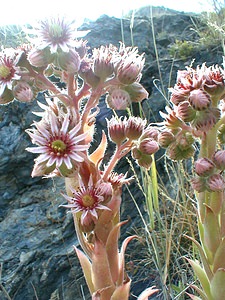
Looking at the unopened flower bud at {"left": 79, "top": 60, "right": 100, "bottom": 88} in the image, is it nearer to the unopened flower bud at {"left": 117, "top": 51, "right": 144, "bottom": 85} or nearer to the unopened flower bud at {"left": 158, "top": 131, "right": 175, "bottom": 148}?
the unopened flower bud at {"left": 117, "top": 51, "right": 144, "bottom": 85}

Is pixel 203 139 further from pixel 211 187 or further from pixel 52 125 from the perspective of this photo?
pixel 52 125

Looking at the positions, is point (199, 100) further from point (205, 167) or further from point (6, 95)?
point (6, 95)

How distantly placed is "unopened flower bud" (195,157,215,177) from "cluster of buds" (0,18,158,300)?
0.53 ft

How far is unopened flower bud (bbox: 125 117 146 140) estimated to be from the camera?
152 centimetres

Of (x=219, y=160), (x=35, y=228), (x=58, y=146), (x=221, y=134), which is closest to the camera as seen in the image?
(x=58, y=146)

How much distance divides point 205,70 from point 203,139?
242mm

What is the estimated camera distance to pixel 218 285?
1.57 m

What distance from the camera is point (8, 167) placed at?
122 inches

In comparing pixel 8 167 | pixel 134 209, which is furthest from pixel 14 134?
pixel 134 209

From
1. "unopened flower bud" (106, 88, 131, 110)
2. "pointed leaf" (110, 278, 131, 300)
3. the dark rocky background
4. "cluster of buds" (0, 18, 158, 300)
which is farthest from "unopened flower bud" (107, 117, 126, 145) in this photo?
the dark rocky background

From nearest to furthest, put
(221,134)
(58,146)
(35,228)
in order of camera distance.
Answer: (58,146) → (221,134) → (35,228)

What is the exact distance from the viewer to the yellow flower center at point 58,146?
4.51 feet

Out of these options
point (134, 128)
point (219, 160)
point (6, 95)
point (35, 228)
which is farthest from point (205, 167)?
point (35, 228)

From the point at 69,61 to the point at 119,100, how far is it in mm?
205
